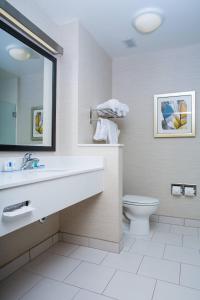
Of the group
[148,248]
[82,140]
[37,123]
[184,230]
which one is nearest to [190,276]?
[148,248]

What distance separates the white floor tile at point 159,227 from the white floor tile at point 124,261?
69cm

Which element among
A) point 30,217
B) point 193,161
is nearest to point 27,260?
point 30,217

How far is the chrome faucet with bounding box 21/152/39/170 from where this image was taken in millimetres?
1578

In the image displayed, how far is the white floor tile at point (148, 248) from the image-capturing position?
1.84 m

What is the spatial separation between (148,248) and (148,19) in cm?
214

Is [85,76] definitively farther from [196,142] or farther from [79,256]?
[79,256]

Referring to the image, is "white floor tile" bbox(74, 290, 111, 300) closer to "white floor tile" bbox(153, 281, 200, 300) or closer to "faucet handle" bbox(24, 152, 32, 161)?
"white floor tile" bbox(153, 281, 200, 300)

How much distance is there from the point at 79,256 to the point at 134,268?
483 millimetres

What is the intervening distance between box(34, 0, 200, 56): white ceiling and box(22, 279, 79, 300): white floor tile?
7.30ft

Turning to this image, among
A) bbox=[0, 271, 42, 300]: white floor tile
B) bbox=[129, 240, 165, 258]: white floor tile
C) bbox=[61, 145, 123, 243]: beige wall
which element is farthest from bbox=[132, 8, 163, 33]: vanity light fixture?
bbox=[0, 271, 42, 300]: white floor tile

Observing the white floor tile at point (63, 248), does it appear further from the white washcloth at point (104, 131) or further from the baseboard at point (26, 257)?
the white washcloth at point (104, 131)

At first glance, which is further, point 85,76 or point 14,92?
point 85,76

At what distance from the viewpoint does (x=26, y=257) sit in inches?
65.0

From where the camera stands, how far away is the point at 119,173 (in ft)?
6.21
